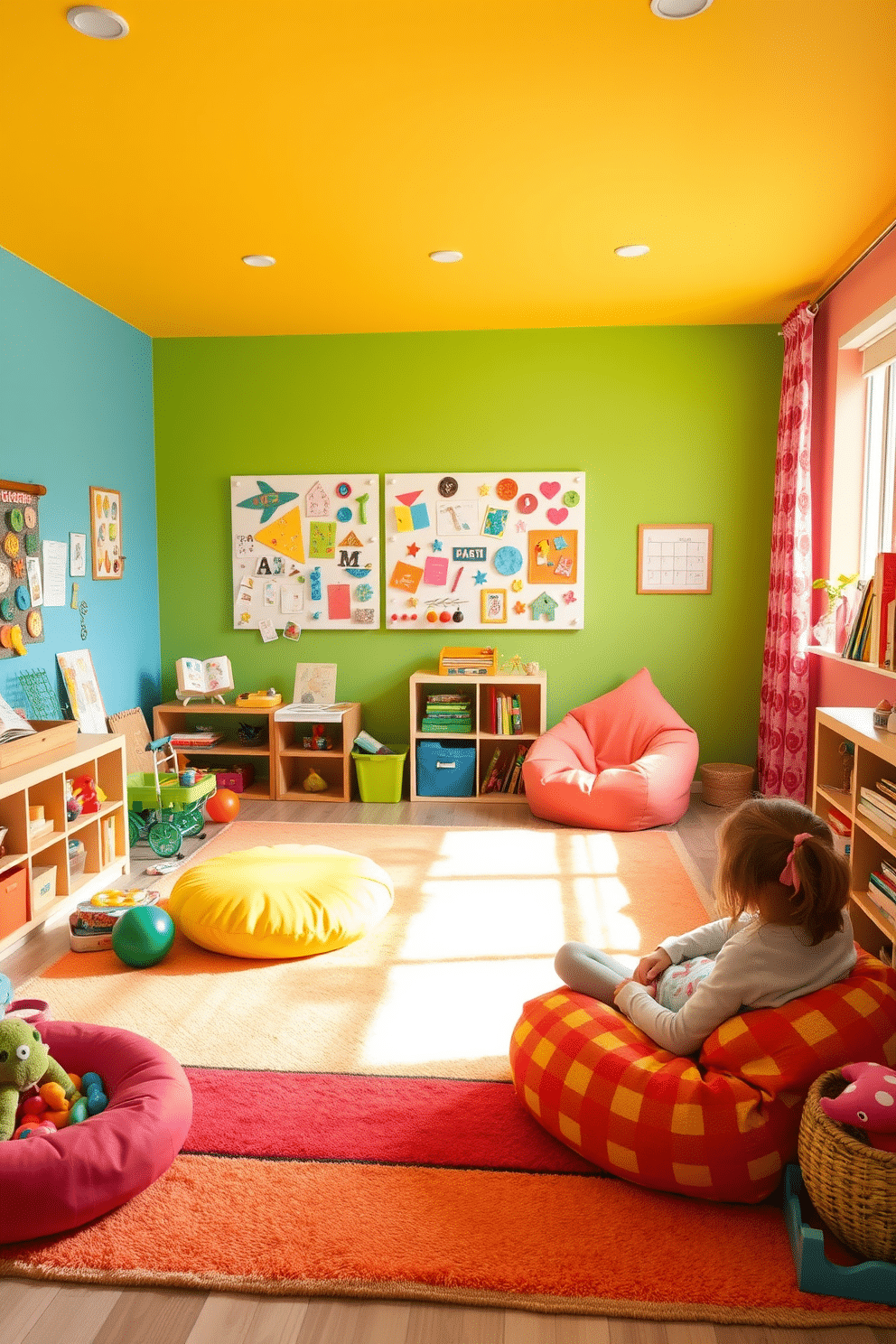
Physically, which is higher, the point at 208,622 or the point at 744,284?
the point at 744,284

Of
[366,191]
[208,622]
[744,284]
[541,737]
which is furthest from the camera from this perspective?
[208,622]

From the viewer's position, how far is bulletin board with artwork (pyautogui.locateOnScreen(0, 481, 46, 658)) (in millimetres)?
3848

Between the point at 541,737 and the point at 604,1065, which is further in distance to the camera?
the point at 541,737

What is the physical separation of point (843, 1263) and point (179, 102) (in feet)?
10.3

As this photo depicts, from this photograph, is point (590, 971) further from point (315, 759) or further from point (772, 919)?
point (315, 759)

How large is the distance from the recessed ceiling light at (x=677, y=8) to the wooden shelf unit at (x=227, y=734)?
366 cm

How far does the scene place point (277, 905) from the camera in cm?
311

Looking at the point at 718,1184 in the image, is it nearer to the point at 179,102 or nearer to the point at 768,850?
the point at 768,850

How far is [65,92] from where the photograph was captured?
262cm

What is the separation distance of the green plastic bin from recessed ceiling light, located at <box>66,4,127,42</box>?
3.42 metres

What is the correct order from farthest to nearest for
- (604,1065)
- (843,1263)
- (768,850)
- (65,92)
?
(65,92)
(604,1065)
(768,850)
(843,1263)

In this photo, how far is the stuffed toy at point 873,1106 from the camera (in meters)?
1.59

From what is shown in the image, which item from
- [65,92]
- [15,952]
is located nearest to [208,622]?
[15,952]

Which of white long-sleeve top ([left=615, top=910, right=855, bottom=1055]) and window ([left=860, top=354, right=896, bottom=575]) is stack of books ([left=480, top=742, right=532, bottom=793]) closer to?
window ([left=860, top=354, right=896, bottom=575])
